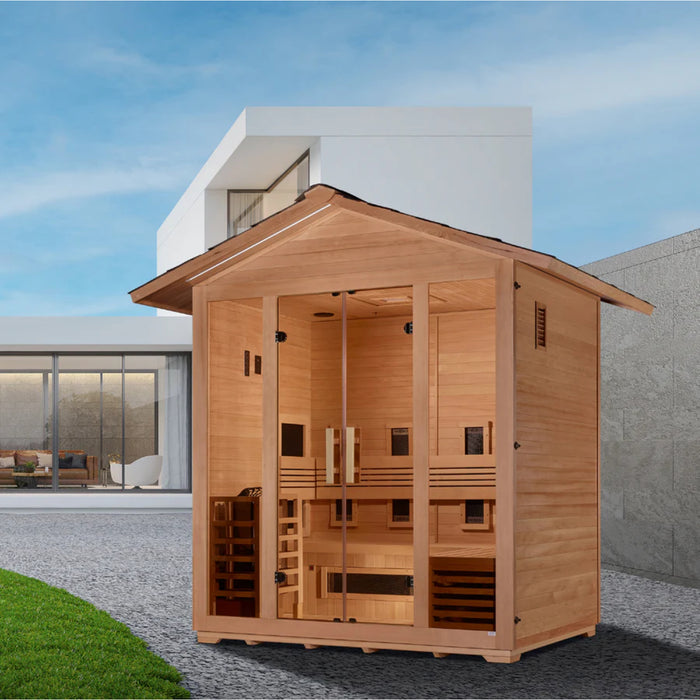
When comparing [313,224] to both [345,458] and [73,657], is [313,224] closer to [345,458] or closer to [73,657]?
[345,458]

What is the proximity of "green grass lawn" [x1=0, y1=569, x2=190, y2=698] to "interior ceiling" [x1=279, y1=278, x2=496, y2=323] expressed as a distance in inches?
101

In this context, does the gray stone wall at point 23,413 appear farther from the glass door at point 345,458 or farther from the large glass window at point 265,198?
the glass door at point 345,458

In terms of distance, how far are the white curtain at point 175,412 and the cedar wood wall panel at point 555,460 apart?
14.5 meters

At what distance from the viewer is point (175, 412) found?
71.3ft

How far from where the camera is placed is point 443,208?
61.0 ft

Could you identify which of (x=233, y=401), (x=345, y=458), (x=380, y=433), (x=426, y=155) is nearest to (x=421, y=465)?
(x=345, y=458)

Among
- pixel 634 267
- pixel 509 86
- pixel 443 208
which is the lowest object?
pixel 634 267

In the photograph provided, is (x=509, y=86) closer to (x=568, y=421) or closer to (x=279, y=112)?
(x=279, y=112)

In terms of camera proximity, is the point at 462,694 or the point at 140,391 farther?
the point at 140,391

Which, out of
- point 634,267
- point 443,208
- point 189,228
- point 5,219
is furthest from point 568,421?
point 5,219

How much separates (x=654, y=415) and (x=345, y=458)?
4586mm

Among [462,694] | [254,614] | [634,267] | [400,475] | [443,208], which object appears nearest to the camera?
[462,694]

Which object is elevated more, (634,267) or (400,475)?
(634,267)

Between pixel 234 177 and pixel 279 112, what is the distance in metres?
2.55
